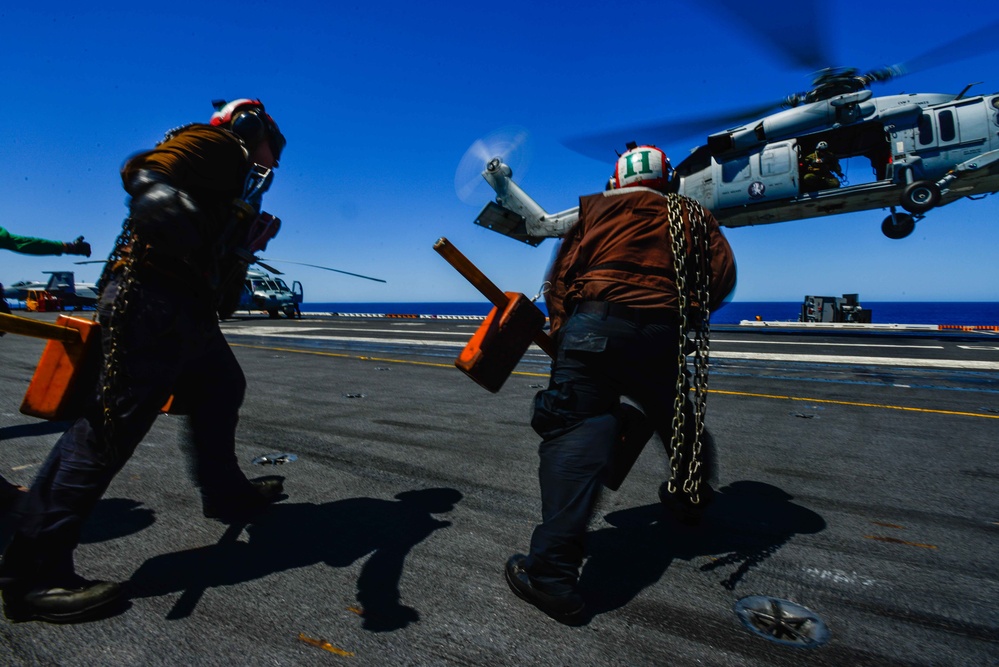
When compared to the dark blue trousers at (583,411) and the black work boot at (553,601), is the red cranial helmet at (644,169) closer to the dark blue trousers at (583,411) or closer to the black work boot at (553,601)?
the dark blue trousers at (583,411)

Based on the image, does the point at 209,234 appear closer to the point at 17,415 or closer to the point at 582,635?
the point at 582,635

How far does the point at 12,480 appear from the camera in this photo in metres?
3.23

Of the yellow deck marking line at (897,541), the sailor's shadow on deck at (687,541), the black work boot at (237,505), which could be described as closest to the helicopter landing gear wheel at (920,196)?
the sailor's shadow on deck at (687,541)

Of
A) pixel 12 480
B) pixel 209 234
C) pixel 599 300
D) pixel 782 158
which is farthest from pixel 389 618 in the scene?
pixel 782 158

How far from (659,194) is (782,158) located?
15.8m

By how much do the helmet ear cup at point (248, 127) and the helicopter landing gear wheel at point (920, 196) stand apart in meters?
17.6

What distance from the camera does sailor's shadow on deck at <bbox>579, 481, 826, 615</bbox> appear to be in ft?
7.05

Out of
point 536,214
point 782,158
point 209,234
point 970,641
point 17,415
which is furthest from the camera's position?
point 536,214

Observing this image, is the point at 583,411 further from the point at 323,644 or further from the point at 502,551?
the point at 323,644

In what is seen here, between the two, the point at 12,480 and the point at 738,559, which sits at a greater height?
the point at 738,559

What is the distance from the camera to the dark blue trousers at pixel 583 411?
79.0 inches

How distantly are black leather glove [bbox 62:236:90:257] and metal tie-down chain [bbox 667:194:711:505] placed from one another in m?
3.83

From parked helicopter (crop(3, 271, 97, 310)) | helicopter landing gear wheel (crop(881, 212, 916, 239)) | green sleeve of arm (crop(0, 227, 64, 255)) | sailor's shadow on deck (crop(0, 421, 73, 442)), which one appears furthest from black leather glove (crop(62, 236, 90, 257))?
parked helicopter (crop(3, 271, 97, 310))

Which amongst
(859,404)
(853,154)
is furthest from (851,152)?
(859,404)
